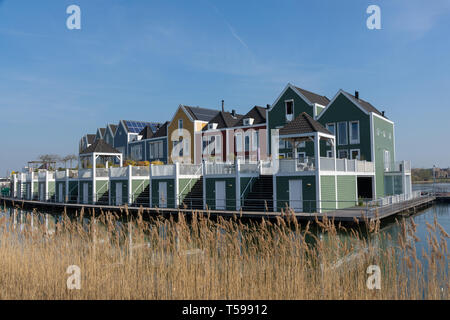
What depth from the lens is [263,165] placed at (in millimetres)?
24594

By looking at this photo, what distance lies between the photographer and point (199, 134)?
3881 centimetres

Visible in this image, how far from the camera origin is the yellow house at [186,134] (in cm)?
3884

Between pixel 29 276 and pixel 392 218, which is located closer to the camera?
pixel 29 276

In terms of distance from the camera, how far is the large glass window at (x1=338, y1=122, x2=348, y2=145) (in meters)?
28.6

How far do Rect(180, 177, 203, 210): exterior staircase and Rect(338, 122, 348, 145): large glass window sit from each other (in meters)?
11.8

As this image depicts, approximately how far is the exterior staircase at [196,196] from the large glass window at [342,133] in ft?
38.7

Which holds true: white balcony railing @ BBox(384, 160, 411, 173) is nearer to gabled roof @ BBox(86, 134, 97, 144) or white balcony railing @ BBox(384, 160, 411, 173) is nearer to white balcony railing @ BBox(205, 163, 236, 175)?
white balcony railing @ BBox(205, 163, 236, 175)

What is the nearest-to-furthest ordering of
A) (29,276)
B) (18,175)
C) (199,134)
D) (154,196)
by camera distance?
(29,276), (154,196), (199,134), (18,175)

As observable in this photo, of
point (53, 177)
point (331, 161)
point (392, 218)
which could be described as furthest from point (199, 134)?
point (392, 218)

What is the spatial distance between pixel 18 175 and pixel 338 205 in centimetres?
4311

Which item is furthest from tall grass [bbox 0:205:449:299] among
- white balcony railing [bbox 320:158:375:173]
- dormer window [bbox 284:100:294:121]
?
dormer window [bbox 284:100:294:121]

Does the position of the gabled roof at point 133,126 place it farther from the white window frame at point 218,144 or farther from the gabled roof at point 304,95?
the gabled roof at point 304,95

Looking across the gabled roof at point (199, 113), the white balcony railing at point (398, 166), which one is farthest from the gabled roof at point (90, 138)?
the white balcony railing at point (398, 166)
